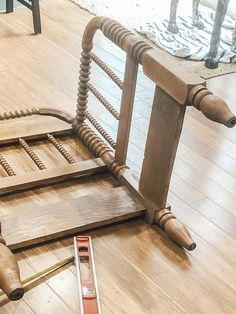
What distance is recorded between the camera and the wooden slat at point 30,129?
85.7 inches

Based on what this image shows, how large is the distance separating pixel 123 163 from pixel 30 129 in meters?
0.48

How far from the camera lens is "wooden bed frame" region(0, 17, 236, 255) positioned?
1.57 meters

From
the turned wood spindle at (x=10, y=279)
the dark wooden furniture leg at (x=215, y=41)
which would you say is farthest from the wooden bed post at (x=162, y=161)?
the dark wooden furniture leg at (x=215, y=41)

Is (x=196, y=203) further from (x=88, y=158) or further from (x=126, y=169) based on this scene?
(x=88, y=158)

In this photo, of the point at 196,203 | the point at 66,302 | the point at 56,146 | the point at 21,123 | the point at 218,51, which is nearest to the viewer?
the point at 66,302

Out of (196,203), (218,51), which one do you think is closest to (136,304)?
(196,203)

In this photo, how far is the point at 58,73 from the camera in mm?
2928

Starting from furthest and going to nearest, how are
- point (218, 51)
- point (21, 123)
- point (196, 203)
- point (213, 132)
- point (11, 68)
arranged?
1. point (218, 51)
2. point (11, 68)
3. point (213, 132)
4. point (21, 123)
5. point (196, 203)

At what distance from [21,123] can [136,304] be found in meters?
1.08

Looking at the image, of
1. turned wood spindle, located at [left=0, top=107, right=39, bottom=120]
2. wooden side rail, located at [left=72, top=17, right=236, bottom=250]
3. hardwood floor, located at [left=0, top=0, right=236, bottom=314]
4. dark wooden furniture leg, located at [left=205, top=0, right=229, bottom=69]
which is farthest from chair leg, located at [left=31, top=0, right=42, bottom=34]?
wooden side rail, located at [left=72, top=17, right=236, bottom=250]

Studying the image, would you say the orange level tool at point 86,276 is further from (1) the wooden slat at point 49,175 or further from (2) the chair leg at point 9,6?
(2) the chair leg at point 9,6

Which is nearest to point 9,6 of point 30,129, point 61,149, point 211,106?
point 30,129

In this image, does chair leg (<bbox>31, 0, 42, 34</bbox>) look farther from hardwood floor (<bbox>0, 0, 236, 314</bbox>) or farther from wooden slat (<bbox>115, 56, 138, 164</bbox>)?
wooden slat (<bbox>115, 56, 138, 164</bbox>)

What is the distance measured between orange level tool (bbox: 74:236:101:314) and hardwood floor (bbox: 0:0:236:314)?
23 millimetres
